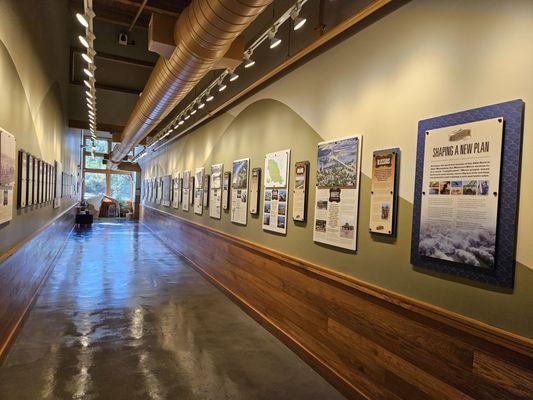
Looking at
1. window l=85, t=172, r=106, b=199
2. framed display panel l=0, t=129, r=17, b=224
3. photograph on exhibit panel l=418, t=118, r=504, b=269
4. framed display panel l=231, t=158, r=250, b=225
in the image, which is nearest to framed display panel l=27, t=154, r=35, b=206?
framed display panel l=0, t=129, r=17, b=224

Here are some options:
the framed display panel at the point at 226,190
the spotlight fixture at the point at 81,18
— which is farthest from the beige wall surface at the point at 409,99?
the spotlight fixture at the point at 81,18

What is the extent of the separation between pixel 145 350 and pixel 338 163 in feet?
8.67

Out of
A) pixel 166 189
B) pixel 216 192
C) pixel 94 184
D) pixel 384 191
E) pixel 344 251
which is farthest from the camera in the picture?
pixel 94 184

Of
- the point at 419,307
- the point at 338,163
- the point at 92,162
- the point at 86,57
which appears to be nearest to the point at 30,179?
the point at 86,57

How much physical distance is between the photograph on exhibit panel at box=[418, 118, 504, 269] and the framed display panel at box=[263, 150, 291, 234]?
1.95 m

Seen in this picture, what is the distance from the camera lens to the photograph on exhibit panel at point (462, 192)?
1944 millimetres

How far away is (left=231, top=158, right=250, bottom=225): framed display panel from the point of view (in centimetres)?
530

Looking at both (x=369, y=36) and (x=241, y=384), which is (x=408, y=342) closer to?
(x=241, y=384)

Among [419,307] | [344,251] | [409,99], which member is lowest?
[419,307]

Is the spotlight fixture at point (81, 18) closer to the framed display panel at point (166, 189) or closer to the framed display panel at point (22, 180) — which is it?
the framed display panel at point (22, 180)

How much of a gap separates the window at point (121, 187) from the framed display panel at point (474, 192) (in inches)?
Answer: 1020

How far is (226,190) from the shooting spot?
6098mm

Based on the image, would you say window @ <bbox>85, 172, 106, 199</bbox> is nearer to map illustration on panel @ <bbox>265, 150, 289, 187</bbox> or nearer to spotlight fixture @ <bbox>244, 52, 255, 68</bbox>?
map illustration on panel @ <bbox>265, 150, 289, 187</bbox>

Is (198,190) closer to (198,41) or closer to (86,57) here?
(86,57)
